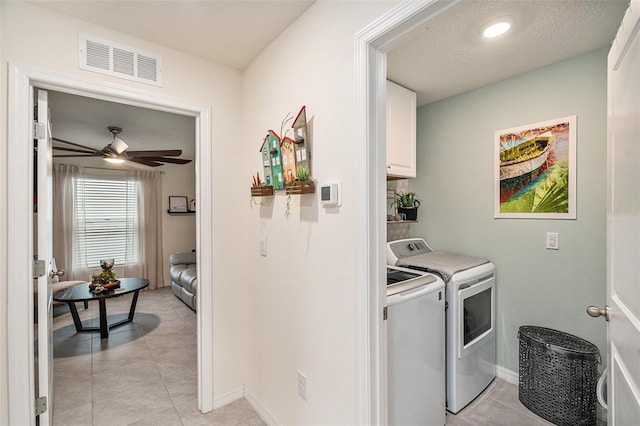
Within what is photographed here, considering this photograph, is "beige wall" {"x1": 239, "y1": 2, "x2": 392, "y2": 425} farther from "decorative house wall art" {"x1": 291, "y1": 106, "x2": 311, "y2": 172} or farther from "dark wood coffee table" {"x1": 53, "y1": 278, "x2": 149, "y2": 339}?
"dark wood coffee table" {"x1": 53, "y1": 278, "x2": 149, "y2": 339}

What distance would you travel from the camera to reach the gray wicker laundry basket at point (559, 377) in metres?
1.88

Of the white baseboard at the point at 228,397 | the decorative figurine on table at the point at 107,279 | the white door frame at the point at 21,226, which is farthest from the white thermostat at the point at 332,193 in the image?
the decorative figurine on table at the point at 107,279

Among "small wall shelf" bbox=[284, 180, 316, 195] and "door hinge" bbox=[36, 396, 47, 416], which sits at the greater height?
"small wall shelf" bbox=[284, 180, 316, 195]

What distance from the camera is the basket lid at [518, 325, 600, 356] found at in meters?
1.94

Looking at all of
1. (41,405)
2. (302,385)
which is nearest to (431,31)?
(302,385)

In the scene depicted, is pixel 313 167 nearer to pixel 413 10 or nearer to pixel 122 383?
pixel 413 10

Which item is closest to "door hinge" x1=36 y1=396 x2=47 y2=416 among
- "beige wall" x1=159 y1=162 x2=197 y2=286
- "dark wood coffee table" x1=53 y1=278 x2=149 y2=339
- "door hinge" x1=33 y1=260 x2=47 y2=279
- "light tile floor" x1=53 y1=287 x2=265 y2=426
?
"light tile floor" x1=53 y1=287 x2=265 y2=426

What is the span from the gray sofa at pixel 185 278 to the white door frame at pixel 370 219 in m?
3.40

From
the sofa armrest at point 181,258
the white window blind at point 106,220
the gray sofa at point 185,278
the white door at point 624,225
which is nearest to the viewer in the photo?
the white door at point 624,225

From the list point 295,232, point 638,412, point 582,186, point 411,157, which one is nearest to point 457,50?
point 411,157

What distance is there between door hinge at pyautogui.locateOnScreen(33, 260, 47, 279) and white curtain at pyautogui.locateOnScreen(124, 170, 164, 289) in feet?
14.2

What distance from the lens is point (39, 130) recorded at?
1.60 metres

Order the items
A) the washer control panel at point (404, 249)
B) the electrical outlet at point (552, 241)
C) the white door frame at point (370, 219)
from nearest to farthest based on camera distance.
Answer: the white door frame at point (370, 219)
the electrical outlet at point (552, 241)
the washer control panel at point (404, 249)

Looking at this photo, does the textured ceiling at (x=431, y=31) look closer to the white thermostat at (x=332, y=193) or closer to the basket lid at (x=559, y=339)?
the white thermostat at (x=332, y=193)
